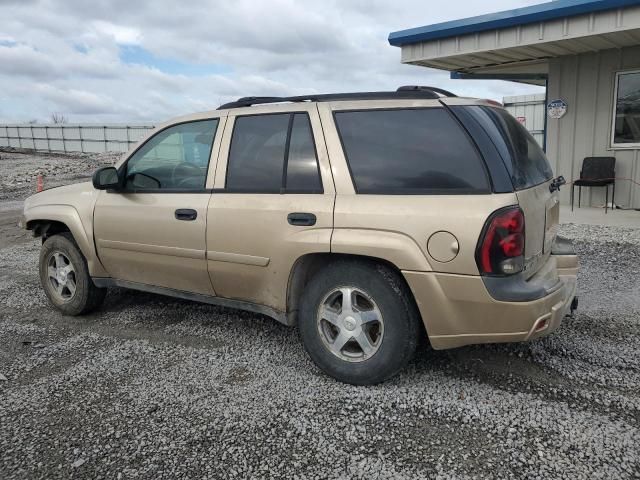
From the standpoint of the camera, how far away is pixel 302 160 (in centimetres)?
343

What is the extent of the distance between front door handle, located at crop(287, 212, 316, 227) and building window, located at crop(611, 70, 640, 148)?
7977mm

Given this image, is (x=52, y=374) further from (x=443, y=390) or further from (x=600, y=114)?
(x=600, y=114)

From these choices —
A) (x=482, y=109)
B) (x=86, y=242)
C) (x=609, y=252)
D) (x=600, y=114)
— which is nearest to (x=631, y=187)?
(x=600, y=114)

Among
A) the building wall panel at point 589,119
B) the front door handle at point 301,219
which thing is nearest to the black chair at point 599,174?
the building wall panel at point 589,119

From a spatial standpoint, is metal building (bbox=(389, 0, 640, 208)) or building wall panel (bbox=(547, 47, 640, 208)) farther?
building wall panel (bbox=(547, 47, 640, 208))

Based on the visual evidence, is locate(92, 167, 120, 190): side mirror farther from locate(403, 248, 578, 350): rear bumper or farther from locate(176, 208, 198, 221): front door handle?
locate(403, 248, 578, 350): rear bumper

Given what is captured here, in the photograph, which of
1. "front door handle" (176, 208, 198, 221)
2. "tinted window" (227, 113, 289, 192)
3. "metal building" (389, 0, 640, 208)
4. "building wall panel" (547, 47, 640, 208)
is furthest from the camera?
"building wall panel" (547, 47, 640, 208)

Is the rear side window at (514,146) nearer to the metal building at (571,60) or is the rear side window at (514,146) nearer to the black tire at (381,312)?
the black tire at (381,312)

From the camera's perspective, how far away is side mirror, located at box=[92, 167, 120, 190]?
412cm

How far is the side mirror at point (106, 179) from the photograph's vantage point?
412cm

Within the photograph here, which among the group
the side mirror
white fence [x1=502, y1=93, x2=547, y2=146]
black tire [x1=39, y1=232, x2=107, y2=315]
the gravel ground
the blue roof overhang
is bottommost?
the gravel ground

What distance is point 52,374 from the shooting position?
11.9ft

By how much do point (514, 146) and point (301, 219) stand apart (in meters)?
1.36

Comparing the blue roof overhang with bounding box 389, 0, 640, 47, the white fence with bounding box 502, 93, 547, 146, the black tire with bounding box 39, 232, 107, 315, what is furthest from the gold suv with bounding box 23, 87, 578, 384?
the white fence with bounding box 502, 93, 547, 146
